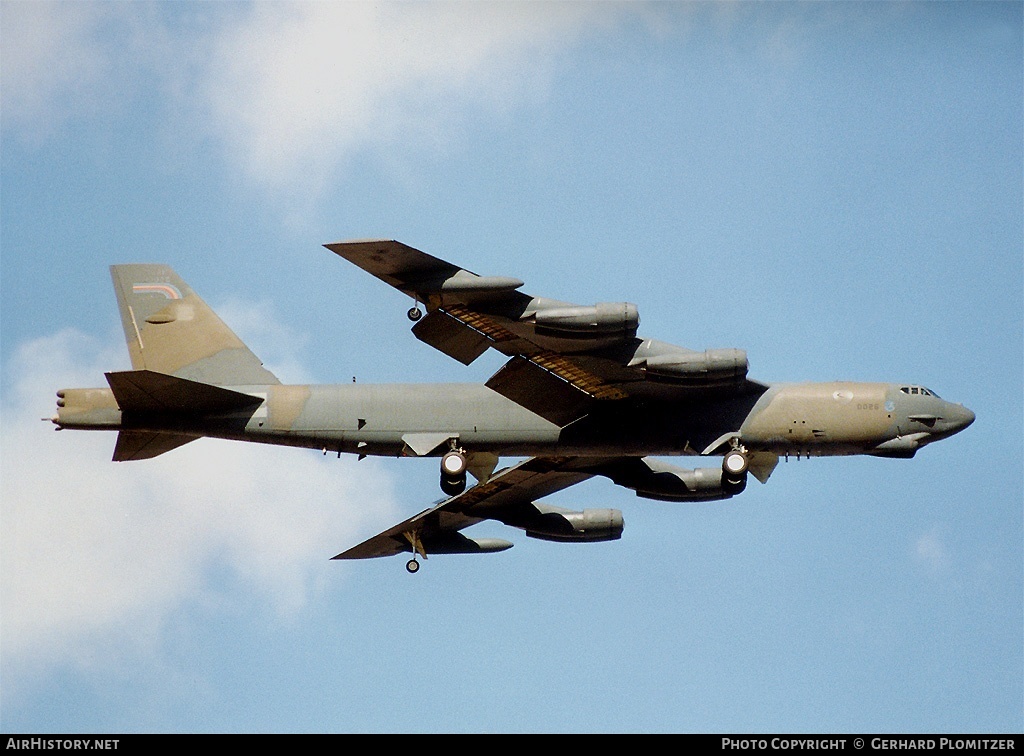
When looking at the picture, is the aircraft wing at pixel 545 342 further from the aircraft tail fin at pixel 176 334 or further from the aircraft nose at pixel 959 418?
the aircraft tail fin at pixel 176 334

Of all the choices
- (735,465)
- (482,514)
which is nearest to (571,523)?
(482,514)

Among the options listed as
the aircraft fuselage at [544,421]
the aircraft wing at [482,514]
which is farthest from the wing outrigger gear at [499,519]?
the aircraft fuselage at [544,421]

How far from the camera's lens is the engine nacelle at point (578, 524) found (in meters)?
37.8

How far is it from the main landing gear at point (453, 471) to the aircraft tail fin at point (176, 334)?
4676 millimetres

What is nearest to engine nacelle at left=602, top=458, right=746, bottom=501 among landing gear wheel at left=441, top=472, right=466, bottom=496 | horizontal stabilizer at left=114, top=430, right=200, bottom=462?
landing gear wheel at left=441, top=472, right=466, bottom=496

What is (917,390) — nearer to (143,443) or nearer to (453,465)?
(453,465)

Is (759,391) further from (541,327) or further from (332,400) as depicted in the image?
(332,400)

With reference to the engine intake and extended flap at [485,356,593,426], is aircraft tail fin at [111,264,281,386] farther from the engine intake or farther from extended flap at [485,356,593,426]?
the engine intake

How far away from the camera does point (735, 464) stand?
3194 centimetres

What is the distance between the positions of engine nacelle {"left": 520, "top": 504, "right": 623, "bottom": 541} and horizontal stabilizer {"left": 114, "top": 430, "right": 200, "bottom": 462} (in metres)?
9.24
